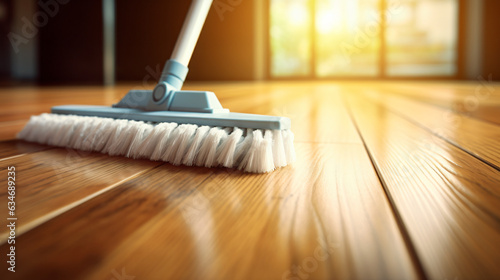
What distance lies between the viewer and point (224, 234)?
0.99ft

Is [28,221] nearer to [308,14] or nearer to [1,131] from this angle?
[1,131]

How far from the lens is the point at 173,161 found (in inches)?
22.0

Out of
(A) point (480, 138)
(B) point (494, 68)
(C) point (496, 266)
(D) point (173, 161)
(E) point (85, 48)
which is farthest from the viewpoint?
(B) point (494, 68)

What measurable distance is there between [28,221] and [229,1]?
6.58 m

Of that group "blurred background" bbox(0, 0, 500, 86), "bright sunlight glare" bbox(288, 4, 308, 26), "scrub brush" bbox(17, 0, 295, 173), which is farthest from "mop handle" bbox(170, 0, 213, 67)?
"bright sunlight glare" bbox(288, 4, 308, 26)

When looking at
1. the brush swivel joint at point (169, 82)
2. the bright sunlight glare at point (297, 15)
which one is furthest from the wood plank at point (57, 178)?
the bright sunlight glare at point (297, 15)

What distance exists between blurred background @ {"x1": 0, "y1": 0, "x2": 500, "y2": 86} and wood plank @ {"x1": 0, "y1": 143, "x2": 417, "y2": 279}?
5.59m

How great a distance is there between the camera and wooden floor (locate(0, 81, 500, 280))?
0.25 m

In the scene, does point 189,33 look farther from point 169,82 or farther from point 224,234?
point 224,234

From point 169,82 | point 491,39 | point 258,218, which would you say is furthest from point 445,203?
point 491,39

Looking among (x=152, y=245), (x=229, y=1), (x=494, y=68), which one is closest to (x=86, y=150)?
(x=152, y=245)

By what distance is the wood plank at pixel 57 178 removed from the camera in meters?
0.34

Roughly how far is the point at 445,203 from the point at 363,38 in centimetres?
674

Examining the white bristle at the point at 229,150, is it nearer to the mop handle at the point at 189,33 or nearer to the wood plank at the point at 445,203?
the wood plank at the point at 445,203
